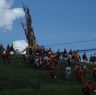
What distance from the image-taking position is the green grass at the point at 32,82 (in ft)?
139

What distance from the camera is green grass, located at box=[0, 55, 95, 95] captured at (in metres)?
42.5

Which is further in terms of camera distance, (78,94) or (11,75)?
(11,75)

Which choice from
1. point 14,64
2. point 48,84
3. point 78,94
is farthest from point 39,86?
point 14,64

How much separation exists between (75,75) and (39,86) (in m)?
5.60

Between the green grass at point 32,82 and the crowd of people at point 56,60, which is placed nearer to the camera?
the green grass at point 32,82

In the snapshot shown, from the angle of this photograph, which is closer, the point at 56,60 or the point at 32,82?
the point at 32,82

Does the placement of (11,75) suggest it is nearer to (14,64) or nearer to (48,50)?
(14,64)

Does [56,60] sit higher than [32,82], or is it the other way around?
[56,60]

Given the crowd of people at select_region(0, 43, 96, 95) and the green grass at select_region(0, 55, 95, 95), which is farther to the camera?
the crowd of people at select_region(0, 43, 96, 95)

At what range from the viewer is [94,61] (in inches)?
2265

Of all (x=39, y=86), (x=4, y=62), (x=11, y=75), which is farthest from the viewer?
(x=4, y=62)

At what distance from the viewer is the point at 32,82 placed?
46.4 meters

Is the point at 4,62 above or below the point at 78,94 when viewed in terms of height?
above

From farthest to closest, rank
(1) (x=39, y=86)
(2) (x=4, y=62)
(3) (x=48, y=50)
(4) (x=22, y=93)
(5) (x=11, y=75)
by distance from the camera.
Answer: (3) (x=48, y=50) < (2) (x=4, y=62) < (5) (x=11, y=75) < (1) (x=39, y=86) < (4) (x=22, y=93)
